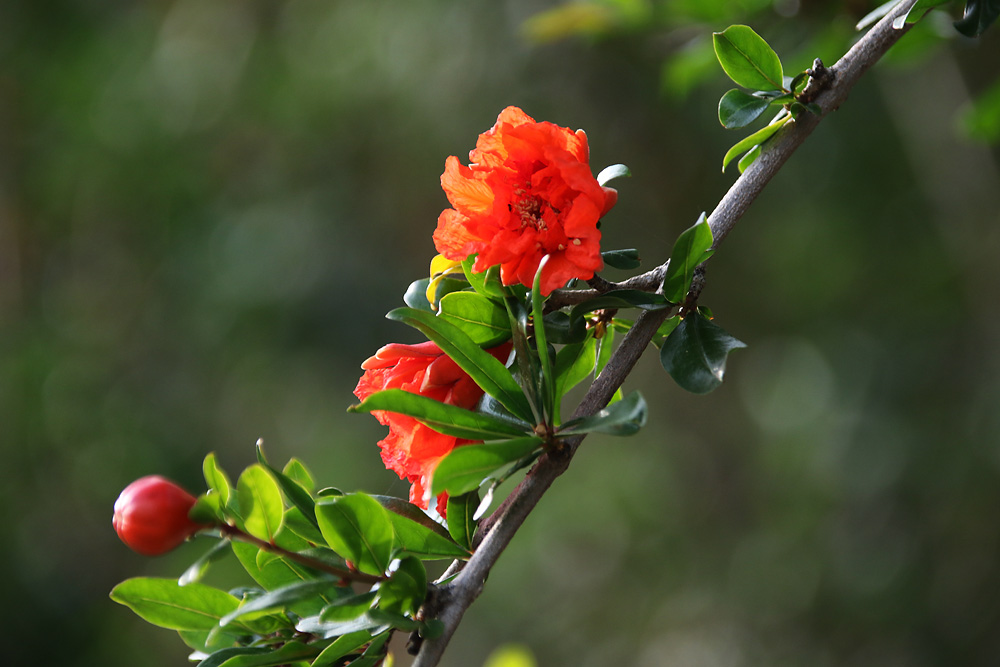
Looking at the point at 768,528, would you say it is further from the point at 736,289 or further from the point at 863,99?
the point at 863,99

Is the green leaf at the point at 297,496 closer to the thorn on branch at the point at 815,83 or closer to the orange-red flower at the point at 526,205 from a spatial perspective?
the orange-red flower at the point at 526,205

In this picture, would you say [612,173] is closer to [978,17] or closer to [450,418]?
[450,418]

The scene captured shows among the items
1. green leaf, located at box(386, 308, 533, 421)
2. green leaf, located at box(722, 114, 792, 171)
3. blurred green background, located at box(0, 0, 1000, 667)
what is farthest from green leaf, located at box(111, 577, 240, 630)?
blurred green background, located at box(0, 0, 1000, 667)

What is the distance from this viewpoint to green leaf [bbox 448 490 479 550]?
511 mm

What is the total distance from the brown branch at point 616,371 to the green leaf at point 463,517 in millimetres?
12

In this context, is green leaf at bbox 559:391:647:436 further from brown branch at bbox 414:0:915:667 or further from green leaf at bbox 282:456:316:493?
green leaf at bbox 282:456:316:493

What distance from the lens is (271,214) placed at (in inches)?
114

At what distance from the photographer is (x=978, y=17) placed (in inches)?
24.5

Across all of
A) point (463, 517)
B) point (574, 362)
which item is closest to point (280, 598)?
point (463, 517)

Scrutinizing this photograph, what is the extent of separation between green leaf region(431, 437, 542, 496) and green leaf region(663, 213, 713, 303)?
5.4 inches

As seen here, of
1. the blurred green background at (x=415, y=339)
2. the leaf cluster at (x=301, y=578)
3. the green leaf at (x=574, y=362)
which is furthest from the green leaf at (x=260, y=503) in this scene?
the blurred green background at (x=415, y=339)

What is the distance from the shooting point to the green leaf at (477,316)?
1.71 ft

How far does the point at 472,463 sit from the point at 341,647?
→ 5.3 inches

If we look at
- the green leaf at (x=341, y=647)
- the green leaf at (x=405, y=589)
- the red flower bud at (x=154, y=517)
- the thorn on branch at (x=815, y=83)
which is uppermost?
the red flower bud at (x=154, y=517)
